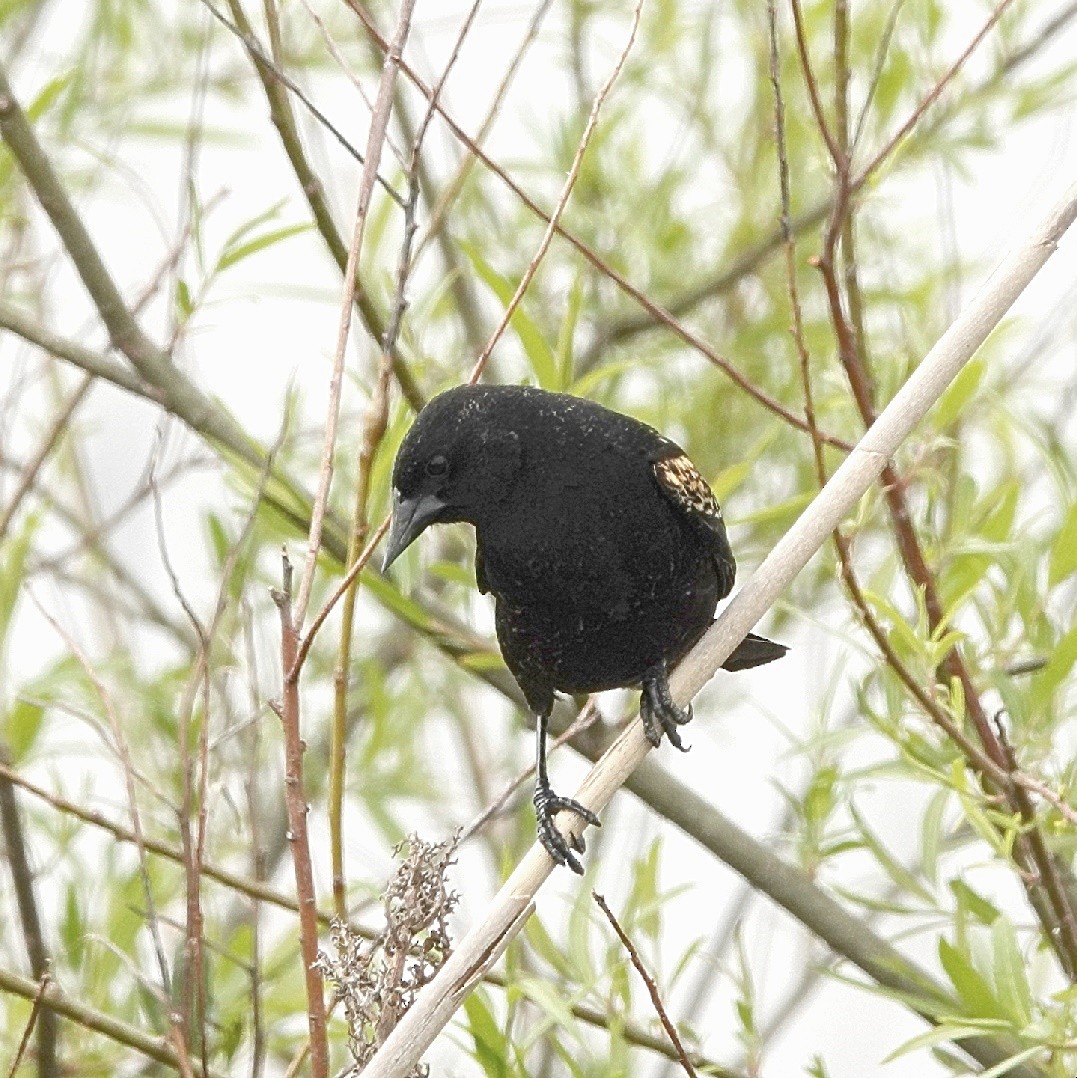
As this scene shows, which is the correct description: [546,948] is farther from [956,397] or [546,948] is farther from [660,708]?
[956,397]

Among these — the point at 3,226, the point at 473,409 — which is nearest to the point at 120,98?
the point at 3,226

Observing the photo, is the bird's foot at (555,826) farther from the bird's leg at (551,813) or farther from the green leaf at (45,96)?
the green leaf at (45,96)

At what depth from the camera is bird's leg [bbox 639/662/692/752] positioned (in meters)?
2.26

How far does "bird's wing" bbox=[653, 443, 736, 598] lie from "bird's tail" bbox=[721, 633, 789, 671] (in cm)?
11

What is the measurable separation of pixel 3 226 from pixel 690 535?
1.86 meters

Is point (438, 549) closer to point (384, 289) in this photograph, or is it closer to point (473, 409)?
point (384, 289)

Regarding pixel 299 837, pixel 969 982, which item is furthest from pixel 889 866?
pixel 299 837

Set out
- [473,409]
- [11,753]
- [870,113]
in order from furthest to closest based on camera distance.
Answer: [870,113]
[11,753]
[473,409]

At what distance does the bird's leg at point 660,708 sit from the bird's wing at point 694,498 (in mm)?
196

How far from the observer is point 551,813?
2.55 metres

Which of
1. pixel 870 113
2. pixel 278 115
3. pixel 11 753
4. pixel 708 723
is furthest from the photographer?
pixel 708 723

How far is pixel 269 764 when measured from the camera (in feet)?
12.2

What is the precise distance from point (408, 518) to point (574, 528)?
0.24 meters

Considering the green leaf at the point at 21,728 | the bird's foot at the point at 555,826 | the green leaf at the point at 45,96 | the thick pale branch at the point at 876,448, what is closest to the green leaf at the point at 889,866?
the bird's foot at the point at 555,826
